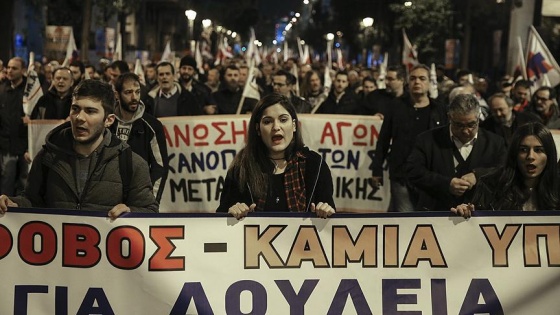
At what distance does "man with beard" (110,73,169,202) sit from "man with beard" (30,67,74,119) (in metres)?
2.87

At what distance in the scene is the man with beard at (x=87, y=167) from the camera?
19.2ft

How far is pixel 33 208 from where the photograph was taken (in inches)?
226

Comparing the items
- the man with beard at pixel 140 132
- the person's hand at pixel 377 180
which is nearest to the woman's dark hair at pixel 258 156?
the man with beard at pixel 140 132

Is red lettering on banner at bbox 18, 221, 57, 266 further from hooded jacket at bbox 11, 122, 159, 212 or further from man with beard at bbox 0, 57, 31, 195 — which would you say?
man with beard at bbox 0, 57, 31, 195

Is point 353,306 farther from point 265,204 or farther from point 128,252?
point 128,252

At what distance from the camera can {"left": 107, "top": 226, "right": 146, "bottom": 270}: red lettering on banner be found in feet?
18.8

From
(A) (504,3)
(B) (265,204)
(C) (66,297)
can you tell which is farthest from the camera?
(A) (504,3)

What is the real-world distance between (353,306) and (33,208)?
1537mm

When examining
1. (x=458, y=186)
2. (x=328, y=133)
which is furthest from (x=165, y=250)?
(x=328, y=133)

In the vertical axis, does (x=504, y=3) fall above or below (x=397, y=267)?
above

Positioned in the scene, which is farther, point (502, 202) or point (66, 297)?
point (502, 202)

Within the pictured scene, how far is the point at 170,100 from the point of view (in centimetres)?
1291

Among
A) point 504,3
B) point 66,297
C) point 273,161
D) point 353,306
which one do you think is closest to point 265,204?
point 273,161

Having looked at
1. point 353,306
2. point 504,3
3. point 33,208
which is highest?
point 504,3
